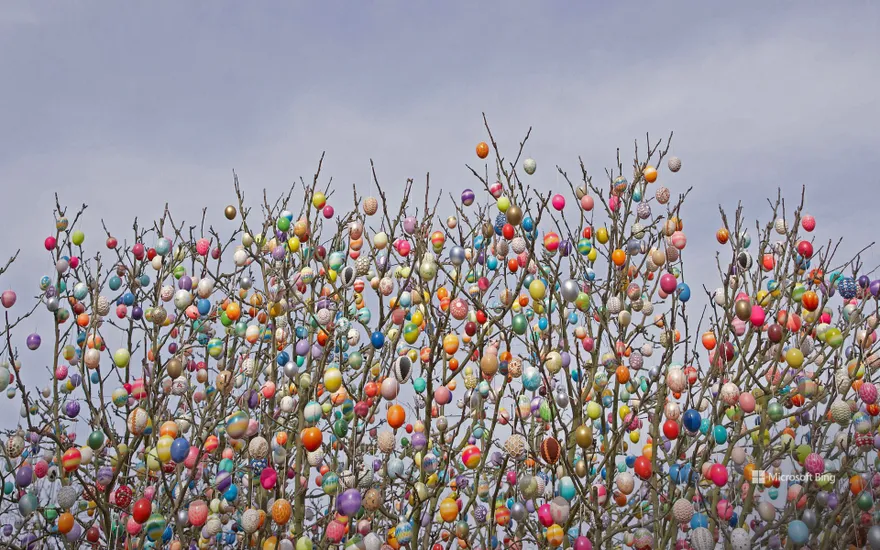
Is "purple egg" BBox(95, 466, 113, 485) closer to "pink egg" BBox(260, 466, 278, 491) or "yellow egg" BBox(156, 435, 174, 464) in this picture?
"yellow egg" BBox(156, 435, 174, 464)

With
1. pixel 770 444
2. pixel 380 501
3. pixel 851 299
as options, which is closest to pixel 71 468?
pixel 380 501

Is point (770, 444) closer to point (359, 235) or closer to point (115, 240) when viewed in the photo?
point (359, 235)

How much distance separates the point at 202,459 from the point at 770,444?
4.25 meters

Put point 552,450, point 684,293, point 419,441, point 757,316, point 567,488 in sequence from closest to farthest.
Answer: point 552,450 → point 567,488 → point 757,316 → point 419,441 → point 684,293

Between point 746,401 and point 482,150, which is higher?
point 482,150

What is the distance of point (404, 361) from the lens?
4605 mm

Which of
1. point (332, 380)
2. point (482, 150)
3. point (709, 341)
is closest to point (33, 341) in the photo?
point (332, 380)

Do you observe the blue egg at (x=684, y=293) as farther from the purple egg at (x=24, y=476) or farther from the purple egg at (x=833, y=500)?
the purple egg at (x=24, y=476)

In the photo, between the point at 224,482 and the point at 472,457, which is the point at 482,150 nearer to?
the point at 472,457

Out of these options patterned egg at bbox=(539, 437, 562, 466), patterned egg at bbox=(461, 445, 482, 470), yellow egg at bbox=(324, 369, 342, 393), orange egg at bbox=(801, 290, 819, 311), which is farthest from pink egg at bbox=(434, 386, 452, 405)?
orange egg at bbox=(801, 290, 819, 311)

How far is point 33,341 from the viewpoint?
611 cm

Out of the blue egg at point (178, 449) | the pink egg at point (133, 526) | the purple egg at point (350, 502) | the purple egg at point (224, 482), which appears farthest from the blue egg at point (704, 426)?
the pink egg at point (133, 526)

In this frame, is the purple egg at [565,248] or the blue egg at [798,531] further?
the purple egg at [565,248]

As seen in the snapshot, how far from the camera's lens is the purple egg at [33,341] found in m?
6.10
